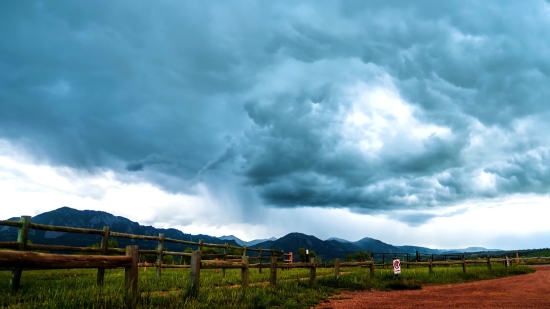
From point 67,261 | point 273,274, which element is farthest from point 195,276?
point 273,274

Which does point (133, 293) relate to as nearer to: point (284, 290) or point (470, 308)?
point (284, 290)

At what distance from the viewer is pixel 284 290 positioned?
11.8 meters

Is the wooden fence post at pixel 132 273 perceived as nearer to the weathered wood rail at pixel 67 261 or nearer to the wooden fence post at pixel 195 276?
the weathered wood rail at pixel 67 261

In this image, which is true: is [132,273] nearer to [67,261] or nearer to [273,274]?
[67,261]

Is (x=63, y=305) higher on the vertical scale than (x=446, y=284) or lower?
higher

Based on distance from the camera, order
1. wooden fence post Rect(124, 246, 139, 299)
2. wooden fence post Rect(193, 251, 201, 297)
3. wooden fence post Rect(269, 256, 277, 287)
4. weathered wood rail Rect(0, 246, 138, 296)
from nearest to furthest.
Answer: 1. weathered wood rail Rect(0, 246, 138, 296)
2. wooden fence post Rect(124, 246, 139, 299)
3. wooden fence post Rect(193, 251, 201, 297)
4. wooden fence post Rect(269, 256, 277, 287)

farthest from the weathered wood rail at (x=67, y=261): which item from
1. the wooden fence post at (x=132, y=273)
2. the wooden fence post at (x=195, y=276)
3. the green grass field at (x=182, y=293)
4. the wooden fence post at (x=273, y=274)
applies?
the wooden fence post at (x=273, y=274)

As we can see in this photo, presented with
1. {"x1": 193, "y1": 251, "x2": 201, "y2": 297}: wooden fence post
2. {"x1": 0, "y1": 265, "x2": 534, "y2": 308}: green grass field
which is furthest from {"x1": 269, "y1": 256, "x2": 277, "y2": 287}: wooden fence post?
{"x1": 193, "y1": 251, "x2": 201, "y2": 297}: wooden fence post

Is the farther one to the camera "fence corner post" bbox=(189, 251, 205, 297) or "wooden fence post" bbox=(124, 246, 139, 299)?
"fence corner post" bbox=(189, 251, 205, 297)

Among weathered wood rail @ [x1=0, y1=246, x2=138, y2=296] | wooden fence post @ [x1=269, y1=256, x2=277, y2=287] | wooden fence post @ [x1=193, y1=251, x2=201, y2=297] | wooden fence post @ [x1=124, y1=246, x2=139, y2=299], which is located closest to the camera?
weathered wood rail @ [x1=0, y1=246, x2=138, y2=296]

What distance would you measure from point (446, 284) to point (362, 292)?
7.09 meters

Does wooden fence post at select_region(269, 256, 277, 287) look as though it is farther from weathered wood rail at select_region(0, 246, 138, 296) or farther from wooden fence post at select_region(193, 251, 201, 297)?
weathered wood rail at select_region(0, 246, 138, 296)

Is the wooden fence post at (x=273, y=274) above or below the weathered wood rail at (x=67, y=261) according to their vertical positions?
below

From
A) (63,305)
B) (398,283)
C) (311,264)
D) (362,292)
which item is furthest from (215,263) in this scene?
(398,283)
